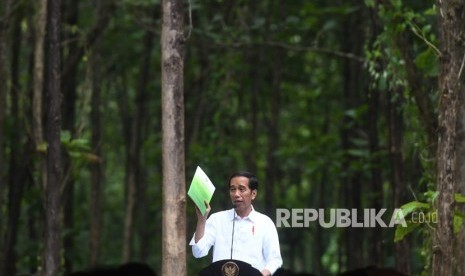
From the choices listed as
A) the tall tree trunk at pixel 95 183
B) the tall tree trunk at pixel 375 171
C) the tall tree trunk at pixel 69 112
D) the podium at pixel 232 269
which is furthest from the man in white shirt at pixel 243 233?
the tall tree trunk at pixel 95 183

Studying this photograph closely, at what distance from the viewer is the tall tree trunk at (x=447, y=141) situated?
324 inches

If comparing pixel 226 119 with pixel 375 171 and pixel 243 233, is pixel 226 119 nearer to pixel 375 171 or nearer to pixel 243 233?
pixel 375 171

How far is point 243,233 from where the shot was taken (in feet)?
24.8

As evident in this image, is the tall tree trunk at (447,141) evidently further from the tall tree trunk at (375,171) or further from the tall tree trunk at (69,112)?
the tall tree trunk at (69,112)

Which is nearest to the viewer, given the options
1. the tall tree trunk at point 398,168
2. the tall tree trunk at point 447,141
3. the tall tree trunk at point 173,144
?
the tall tree trunk at point 173,144

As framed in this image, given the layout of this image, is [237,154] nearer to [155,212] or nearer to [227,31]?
[155,212]

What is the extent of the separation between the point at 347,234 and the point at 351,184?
0.91 meters

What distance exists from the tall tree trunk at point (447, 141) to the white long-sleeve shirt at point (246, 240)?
140 cm

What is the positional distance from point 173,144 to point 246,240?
93 cm

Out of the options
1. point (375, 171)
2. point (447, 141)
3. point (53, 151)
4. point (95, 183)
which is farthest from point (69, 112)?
point (447, 141)

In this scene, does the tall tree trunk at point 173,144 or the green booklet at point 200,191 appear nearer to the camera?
the green booklet at point 200,191

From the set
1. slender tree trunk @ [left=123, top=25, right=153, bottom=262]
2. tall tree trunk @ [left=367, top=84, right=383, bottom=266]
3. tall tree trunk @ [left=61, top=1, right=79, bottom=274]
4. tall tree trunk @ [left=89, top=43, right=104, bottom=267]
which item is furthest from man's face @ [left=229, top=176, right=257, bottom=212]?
slender tree trunk @ [left=123, top=25, right=153, bottom=262]

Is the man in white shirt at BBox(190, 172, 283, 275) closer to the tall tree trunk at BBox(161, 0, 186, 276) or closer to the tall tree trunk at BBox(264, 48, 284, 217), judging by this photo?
the tall tree trunk at BBox(161, 0, 186, 276)

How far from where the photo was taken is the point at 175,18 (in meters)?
8.11
